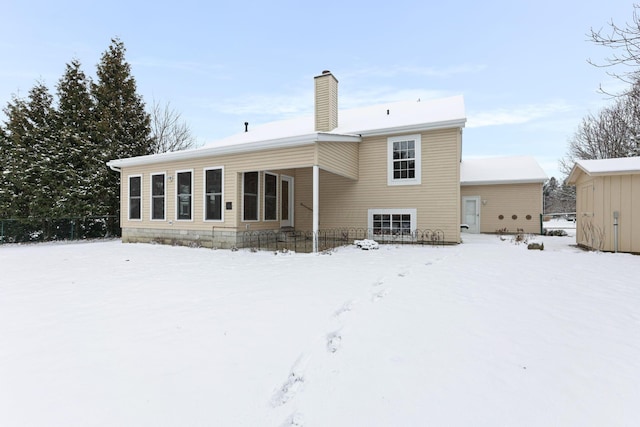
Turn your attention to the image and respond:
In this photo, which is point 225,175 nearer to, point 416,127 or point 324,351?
point 416,127

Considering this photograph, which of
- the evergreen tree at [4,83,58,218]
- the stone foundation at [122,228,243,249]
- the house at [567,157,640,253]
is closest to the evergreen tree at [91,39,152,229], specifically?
the evergreen tree at [4,83,58,218]

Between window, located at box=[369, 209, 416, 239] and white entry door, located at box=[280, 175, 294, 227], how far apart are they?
3.32m

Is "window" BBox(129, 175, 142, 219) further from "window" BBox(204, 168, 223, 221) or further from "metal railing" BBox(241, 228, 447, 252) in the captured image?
"metal railing" BBox(241, 228, 447, 252)

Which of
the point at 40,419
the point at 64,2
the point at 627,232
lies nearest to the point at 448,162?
the point at 627,232

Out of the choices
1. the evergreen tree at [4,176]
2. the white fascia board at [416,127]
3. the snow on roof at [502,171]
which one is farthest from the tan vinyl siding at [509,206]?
the evergreen tree at [4,176]

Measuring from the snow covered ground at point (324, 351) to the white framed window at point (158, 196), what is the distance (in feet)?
21.6

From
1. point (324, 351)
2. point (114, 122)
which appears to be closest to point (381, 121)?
point (324, 351)

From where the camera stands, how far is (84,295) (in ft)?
15.0

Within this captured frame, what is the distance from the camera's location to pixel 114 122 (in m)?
15.8

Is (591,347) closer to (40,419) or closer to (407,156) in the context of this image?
(40,419)

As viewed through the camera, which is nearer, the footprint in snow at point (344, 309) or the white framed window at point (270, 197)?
the footprint in snow at point (344, 309)

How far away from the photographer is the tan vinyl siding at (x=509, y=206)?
15.1 meters

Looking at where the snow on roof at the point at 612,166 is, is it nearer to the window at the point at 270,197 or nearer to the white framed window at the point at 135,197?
the window at the point at 270,197

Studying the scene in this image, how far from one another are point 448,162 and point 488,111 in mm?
12108
